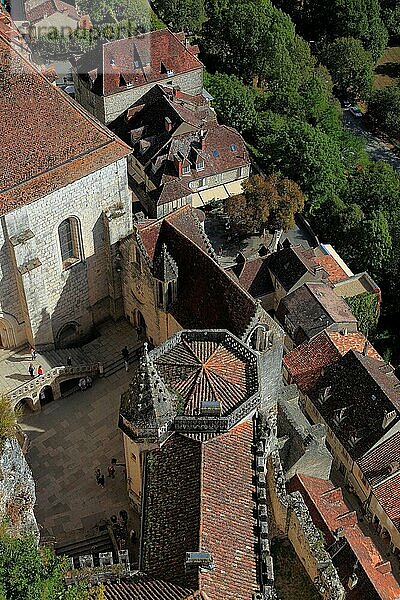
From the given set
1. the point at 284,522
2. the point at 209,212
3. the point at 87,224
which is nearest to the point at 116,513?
the point at 284,522

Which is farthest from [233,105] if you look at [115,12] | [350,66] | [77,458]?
[77,458]

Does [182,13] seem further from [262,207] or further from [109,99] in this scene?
[262,207]

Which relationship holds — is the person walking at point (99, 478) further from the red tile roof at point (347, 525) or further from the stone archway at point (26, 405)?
the red tile roof at point (347, 525)

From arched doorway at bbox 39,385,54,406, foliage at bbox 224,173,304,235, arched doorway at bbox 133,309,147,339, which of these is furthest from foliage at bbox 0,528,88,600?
foliage at bbox 224,173,304,235

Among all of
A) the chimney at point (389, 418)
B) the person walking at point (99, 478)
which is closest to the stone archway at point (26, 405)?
the person walking at point (99, 478)

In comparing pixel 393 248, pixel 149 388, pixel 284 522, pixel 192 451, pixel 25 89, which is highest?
pixel 25 89

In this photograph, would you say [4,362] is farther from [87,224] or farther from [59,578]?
[59,578]

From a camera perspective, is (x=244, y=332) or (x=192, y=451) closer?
(x=192, y=451)
